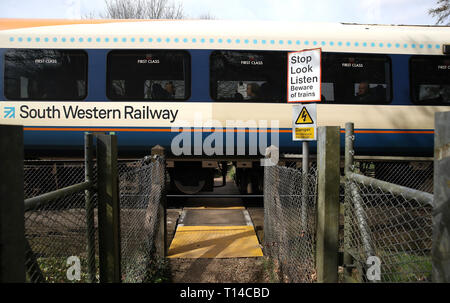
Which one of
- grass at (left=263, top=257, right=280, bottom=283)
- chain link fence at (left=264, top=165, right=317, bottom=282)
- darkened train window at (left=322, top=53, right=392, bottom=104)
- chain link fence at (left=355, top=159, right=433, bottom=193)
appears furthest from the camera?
chain link fence at (left=355, top=159, right=433, bottom=193)

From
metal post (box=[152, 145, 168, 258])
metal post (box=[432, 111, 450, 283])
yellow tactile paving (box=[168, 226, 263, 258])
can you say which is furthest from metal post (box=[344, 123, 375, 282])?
metal post (box=[152, 145, 168, 258])

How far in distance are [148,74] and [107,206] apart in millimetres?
4653

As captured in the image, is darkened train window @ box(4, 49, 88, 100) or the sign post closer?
the sign post

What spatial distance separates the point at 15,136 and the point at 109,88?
17.9 feet

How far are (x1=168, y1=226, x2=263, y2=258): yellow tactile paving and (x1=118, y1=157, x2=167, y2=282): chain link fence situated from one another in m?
0.42

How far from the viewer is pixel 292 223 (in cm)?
325

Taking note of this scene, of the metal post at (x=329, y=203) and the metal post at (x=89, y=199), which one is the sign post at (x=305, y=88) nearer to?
the metal post at (x=329, y=203)

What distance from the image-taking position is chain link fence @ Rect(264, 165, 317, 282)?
272 cm

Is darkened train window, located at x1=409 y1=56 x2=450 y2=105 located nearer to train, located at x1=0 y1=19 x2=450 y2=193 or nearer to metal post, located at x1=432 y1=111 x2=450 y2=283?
train, located at x1=0 y1=19 x2=450 y2=193

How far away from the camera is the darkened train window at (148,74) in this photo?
619 cm

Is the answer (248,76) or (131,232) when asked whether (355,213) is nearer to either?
(131,232)

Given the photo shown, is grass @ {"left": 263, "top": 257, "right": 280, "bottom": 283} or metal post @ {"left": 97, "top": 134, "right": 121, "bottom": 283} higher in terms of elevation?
metal post @ {"left": 97, "top": 134, "right": 121, "bottom": 283}

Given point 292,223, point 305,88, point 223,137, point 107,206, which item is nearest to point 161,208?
point 292,223
